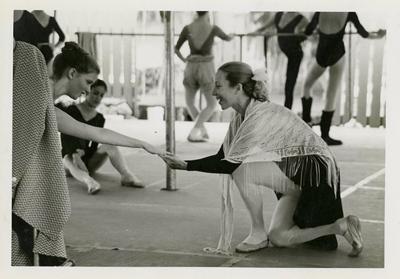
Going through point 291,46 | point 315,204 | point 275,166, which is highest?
point 291,46

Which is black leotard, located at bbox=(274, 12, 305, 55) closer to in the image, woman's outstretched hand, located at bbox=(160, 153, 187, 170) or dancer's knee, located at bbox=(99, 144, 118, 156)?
woman's outstretched hand, located at bbox=(160, 153, 187, 170)

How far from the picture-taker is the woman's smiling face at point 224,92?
2240 mm

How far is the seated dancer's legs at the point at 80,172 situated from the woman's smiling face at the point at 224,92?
51cm

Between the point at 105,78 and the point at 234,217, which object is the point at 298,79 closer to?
the point at 234,217

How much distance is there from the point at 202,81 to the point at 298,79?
12.7 inches

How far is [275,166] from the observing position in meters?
2.24

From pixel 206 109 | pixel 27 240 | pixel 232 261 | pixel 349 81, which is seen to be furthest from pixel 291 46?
pixel 27 240

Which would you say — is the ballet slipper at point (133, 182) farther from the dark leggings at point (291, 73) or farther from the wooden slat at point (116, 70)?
the dark leggings at point (291, 73)

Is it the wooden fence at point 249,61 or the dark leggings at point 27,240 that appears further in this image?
the wooden fence at point 249,61

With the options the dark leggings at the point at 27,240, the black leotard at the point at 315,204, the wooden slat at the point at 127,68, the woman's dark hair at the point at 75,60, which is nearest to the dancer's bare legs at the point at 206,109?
the black leotard at the point at 315,204

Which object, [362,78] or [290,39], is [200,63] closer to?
[290,39]

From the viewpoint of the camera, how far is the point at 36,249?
84.1 inches

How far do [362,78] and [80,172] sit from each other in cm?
100

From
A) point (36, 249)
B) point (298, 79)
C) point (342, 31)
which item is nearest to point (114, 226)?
point (36, 249)
